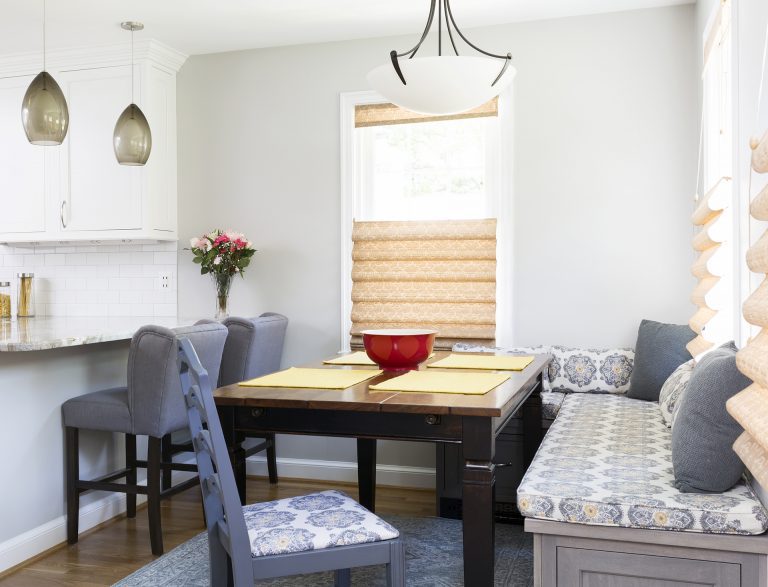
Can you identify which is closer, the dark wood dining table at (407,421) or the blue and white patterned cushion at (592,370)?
the dark wood dining table at (407,421)

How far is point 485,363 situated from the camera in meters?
2.94

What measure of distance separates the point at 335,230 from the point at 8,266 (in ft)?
7.52

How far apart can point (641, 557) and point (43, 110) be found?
2.71m

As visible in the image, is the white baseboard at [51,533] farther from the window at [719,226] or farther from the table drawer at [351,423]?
the window at [719,226]

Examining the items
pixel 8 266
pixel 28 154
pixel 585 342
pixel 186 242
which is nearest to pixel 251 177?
pixel 186 242

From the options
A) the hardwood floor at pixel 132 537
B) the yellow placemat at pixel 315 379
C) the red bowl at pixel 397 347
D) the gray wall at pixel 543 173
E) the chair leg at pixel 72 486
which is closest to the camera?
the yellow placemat at pixel 315 379

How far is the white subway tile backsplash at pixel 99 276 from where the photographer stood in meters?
4.66

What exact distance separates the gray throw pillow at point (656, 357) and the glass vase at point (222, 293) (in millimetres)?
2276

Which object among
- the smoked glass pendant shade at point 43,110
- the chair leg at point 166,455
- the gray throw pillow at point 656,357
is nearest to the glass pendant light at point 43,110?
the smoked glass pendant shade at point 43,110

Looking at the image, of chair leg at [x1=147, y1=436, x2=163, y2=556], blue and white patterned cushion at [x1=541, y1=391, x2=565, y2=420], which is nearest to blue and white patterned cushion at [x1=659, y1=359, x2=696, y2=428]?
blue and white patterned cushion at [x1=541, y1=391, x2=565, y2=420]

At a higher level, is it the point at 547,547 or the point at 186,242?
the point at 186,242

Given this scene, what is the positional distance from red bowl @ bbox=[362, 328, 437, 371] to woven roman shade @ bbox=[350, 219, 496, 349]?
4.75ft

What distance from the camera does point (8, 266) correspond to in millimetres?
4988

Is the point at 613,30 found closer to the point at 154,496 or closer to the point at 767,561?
the point at 767,561
